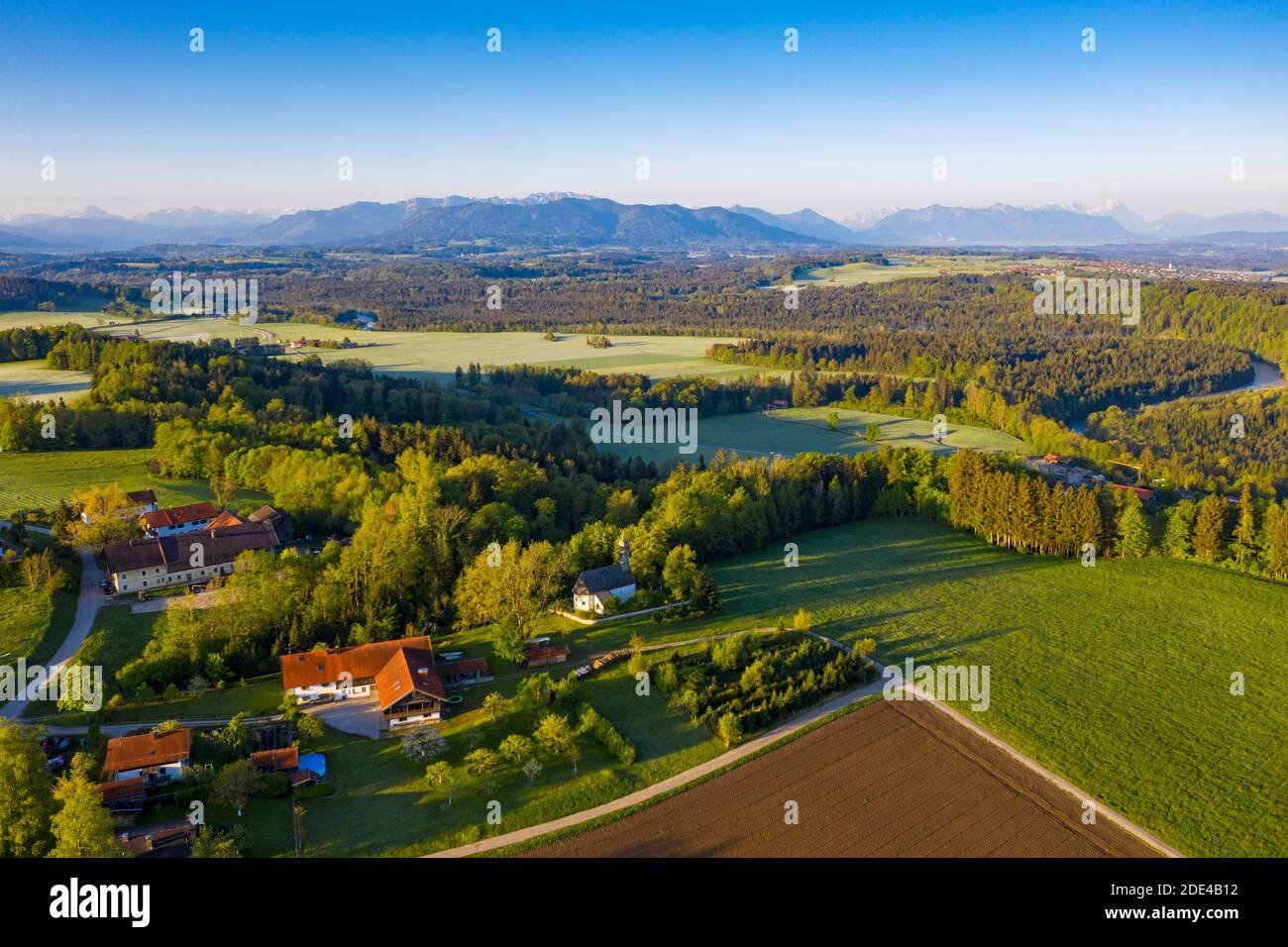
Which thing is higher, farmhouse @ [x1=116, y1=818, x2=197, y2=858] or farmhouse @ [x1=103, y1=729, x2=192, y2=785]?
farmhouse @ [x1=103, y1=729, x2=192, y2=785]

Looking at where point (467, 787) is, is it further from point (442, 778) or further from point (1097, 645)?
point (1097, 645)

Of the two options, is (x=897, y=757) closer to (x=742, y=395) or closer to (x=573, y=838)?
(x=573, y=838)

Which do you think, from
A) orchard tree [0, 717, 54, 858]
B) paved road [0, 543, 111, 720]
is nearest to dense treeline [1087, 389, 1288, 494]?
orchard tree [0, 717, 54, 858]

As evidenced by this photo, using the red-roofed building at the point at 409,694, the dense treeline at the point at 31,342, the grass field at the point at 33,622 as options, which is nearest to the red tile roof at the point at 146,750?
the red-roofed building at the point at 409,694

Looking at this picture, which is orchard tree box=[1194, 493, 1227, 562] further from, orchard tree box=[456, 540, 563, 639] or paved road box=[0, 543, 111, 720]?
paved road box=[0, 543, 111, 720]

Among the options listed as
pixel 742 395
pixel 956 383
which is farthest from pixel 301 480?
pixel 956 383

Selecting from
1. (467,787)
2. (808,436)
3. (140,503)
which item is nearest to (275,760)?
(467,787)
